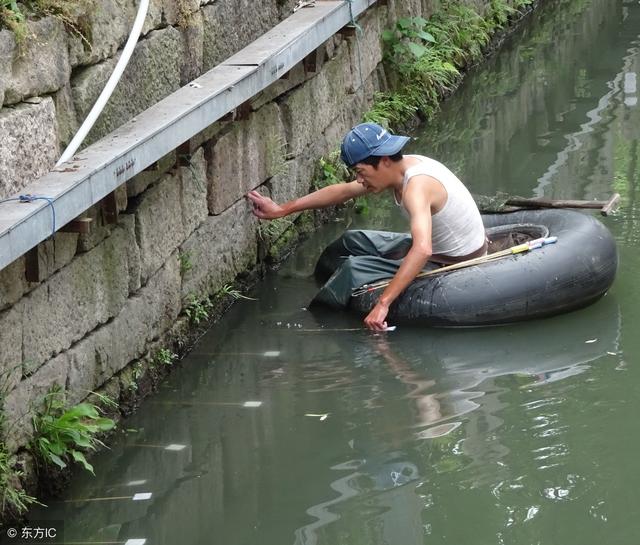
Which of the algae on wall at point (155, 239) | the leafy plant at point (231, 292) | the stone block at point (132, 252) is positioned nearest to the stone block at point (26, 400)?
the algae on wall at point (155, 239)

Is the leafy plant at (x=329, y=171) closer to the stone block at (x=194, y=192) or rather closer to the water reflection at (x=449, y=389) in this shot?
the stone block at (x=194, y=192)

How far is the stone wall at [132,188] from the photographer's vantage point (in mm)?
4812

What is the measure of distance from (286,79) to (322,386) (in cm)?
246

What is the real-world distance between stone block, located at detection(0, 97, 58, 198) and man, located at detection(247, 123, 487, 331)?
1876 mm

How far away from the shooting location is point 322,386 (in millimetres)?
5938

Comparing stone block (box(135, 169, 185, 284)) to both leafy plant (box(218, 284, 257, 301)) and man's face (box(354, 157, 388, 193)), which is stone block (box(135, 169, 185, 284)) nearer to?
leafy plant (box(218, 284, 257, 301))

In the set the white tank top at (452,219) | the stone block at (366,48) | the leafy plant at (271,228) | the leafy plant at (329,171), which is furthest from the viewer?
the stone block at (366,48)

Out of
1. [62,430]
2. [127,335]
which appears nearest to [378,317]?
[127,335]

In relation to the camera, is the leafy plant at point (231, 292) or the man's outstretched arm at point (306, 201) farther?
the man's outstretched arm at point (306, 201)

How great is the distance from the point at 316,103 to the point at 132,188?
8.91ft

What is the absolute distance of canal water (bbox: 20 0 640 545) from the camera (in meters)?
4.65

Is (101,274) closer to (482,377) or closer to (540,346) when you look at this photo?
(482,377)

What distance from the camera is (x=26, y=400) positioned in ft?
15.8

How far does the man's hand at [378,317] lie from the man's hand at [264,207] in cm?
98
